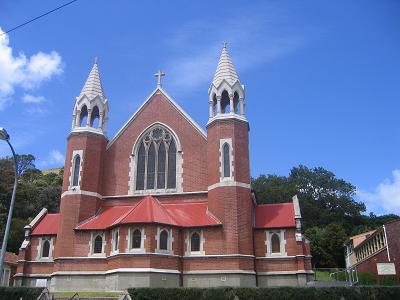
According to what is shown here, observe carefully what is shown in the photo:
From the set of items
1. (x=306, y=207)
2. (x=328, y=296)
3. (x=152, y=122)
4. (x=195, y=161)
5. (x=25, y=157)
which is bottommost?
(x=328, y=296)

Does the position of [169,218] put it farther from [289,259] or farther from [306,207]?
[306,207]

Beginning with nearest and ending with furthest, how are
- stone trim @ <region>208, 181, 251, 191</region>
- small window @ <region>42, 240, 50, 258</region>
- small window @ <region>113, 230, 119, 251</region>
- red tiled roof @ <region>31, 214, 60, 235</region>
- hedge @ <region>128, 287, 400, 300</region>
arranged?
hedge @ <region>128, 287, 400, 300</region>
small window @ <region>113, 230, 119, 251</region>
stone trim @ <region>208, 181, 251, 191</region>
small window @ <region>42, 240, 50, 258</region>
red tiled roof @ <region>31, 214, 60, 235</region>

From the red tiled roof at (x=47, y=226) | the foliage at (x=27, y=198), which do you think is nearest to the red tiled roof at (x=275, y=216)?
the red tiled roof at (x=47, y=226)

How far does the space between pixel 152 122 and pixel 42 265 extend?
1424 centimetres

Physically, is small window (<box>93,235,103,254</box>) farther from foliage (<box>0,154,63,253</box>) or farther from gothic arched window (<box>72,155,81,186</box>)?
foliage (<box>0,154,63,253</box>)

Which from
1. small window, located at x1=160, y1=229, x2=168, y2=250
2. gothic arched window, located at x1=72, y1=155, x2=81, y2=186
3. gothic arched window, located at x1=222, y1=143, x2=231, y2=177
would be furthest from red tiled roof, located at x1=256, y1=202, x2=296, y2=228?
gothic arched window, located at x1=72, y1=155, x2=81, y2=186

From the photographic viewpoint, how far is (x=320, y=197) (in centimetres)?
10194

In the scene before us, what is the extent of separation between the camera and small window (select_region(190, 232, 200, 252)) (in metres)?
32.2

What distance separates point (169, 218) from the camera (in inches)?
1262

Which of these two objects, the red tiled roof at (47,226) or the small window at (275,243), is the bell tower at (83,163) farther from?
the small window at (275,243)

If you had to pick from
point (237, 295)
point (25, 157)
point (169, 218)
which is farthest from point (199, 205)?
point (25, 157)

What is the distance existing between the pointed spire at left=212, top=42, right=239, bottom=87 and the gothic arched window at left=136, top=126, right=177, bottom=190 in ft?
20.2

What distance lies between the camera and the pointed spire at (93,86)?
39188 millimetres

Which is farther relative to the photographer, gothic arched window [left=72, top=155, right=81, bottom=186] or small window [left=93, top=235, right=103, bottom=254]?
gothic arched window [left=72, top=155, right=81, bottom=186]
